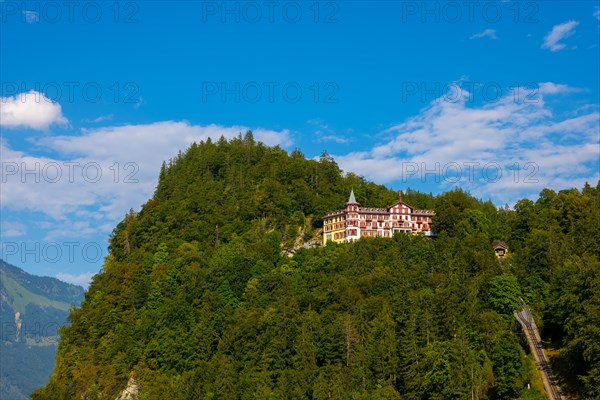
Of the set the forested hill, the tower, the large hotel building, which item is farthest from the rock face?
the tower

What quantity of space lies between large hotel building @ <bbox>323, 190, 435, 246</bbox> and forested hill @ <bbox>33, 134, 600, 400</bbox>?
5.96m

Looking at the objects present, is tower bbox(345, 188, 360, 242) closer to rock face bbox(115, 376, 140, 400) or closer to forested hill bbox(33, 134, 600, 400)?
forested hill bbox(33, 134, 600, 400)

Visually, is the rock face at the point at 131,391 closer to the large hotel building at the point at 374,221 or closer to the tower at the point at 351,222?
the large hotel building at the point at 374,221

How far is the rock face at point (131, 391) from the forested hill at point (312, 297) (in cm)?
38

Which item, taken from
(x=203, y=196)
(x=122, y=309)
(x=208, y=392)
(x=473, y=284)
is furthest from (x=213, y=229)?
(x=473, y=284)

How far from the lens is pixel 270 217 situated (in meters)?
134

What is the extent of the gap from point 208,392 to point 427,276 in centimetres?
3254

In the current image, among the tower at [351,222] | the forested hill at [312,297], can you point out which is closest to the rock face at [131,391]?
the forested hill at [312,297]

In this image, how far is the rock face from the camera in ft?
326

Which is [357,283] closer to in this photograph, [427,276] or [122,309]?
[427,276]

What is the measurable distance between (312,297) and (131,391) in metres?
29.6

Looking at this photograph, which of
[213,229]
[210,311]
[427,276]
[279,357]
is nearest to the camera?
[279,357]

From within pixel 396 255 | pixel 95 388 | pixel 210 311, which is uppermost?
pixel 396 255

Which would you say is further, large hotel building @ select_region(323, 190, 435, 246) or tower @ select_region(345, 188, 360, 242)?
large hotel building @ select_region(323, 190, 435, 246)
